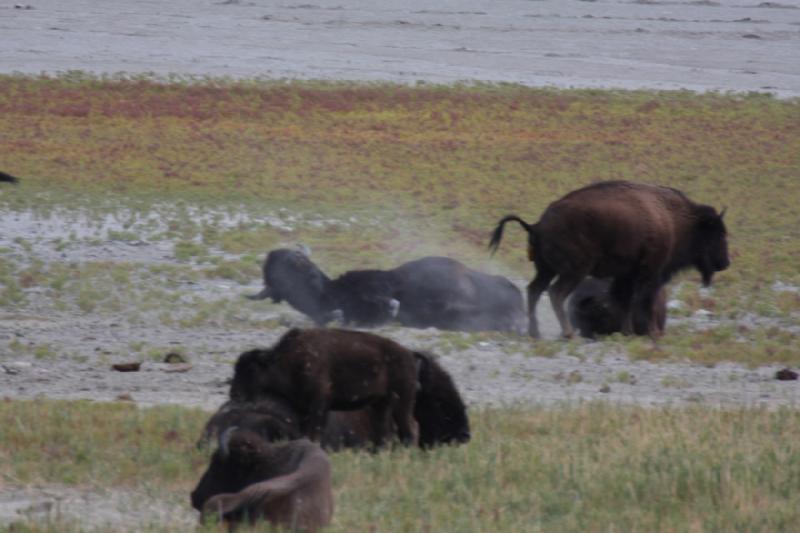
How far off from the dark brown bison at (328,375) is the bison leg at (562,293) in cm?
542

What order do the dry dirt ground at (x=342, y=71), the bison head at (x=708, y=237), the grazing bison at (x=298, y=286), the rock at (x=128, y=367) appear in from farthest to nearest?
the bison head at (x=708, y=237) < the grazing bison at (x=298, y=286) < the rock at (x=128, y=367) < the dry dirt ground at (x=342, y=71)

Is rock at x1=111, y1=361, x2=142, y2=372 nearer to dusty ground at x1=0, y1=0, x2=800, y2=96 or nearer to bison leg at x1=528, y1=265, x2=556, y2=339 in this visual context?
bison leg at x1=528, y1=265, x2=556, y2=339

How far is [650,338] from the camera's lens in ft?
46.4

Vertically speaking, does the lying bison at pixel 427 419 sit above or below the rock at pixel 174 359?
above

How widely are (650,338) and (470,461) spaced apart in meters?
5.85

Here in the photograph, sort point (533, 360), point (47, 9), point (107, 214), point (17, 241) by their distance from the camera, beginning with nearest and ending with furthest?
point (533, 360) < point (17, 241) < point (107, 214) < point (47, 9)

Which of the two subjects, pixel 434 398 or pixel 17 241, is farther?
pixel 17 241

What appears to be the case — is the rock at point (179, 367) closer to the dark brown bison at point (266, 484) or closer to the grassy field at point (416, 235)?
the grassy field at point (416, 235)

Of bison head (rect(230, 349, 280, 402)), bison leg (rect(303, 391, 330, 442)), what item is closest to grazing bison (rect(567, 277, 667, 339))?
bison leg (rect(303, 391, 330, 442))

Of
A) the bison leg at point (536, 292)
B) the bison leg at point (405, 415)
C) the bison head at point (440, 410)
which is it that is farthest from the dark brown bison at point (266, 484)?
the bison leg at point (536, 292)

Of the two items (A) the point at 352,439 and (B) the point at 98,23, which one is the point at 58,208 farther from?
(B) the point at 98,23

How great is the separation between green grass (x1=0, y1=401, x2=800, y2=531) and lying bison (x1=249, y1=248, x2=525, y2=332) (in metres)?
4.35

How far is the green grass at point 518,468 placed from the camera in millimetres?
7488

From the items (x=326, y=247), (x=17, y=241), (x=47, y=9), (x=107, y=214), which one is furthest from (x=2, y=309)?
(x=47, y=9)
